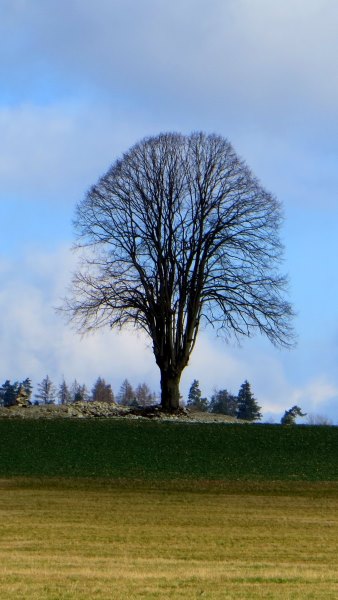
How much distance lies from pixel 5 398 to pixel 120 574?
81978mm

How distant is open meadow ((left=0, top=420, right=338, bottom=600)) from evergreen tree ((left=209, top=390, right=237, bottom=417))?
51214mm

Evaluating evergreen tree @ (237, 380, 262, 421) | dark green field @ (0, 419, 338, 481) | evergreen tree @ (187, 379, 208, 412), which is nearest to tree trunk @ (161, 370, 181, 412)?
dark green field @ (0, 419, 338, 481)

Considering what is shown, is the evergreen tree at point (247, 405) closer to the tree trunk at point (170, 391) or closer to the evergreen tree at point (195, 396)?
the evergreen tree at point (195, 396)

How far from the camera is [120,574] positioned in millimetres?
15062

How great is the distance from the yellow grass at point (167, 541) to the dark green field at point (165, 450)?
212 cm

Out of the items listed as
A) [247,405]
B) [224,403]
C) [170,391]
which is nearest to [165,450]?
[170,391]

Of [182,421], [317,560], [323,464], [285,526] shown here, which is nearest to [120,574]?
[317,560]

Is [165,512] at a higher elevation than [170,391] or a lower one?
lower

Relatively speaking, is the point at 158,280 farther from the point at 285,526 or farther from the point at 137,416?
the point at 285,526

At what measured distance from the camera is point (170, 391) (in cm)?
4797

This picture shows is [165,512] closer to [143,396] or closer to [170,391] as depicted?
[170,391]

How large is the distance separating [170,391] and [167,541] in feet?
91.2

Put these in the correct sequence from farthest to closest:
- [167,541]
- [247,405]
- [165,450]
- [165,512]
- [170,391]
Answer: [247,405] < [170,391] < [165,450] < [165,512] < [167,541]

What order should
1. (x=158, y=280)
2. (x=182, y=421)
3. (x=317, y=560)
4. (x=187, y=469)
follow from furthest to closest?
(x=158, y=280) → (x=182, y=421) → (x=187, y=469) → (x=317, y=560)
